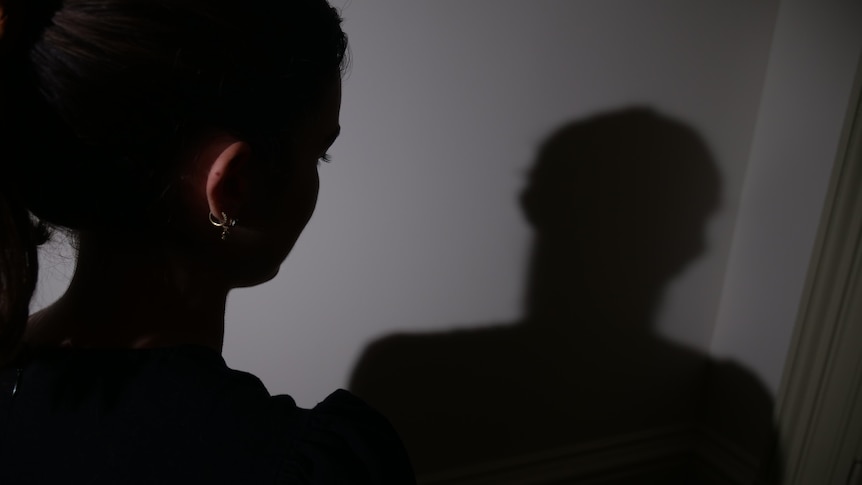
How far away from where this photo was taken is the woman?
0.54 meters

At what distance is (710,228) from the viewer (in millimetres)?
1576

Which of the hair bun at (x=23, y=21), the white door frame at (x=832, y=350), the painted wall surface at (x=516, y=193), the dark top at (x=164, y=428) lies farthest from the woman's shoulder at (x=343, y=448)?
the white door frame at (x=832, y=350)

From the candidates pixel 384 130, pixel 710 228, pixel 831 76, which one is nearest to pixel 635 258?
pixel 710 228

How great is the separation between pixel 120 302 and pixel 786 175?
1.36 metres

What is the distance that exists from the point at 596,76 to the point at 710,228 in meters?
0.52

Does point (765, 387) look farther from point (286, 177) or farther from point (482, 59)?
point (286, 177)

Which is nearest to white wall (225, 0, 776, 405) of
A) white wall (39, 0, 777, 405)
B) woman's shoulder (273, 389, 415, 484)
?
white wall (39, 0, 777, 405)

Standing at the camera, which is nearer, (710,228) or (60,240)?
(60,240)

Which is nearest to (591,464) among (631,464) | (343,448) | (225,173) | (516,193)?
(631,464)

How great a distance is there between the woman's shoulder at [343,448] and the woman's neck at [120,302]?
163mm

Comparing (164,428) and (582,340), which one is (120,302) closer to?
(164,428)

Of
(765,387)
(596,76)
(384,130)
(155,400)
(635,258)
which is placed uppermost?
(596,76)

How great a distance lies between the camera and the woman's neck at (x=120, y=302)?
0.64m

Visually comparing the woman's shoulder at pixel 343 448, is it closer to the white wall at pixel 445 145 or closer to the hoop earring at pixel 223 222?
the hoop earring at pixel 223 222
